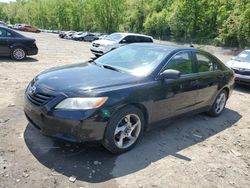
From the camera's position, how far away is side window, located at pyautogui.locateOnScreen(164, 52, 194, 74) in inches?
205

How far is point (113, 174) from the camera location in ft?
13.0

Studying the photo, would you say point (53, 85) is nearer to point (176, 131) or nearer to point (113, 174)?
point (113, 174)

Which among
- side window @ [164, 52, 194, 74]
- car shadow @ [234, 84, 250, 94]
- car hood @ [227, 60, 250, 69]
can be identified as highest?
side window @ [164, 52, 194, 74]

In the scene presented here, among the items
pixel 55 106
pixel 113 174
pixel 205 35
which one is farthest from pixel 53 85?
pixel 205 35

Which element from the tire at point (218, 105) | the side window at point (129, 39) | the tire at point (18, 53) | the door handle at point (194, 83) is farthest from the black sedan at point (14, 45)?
the door handle at point (194, 83)

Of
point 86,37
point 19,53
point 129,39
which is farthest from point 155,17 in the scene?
point 19,53

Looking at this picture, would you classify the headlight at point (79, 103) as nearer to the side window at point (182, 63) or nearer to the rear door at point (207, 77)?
the side window at point (182, 63)

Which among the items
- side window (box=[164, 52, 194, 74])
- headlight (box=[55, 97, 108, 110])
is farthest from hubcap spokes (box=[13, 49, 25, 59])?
headlight (box=[55, 97, 108, 110])

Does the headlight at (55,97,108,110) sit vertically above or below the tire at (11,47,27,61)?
above

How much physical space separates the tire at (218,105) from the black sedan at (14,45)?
8.92m

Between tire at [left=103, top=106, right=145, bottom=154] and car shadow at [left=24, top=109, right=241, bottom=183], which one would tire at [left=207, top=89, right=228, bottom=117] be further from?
tire at [left=103, top=106, right=145, bottom=154]

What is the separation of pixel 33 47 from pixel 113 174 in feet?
34.3

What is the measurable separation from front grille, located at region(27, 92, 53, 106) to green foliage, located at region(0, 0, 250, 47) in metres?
41.7

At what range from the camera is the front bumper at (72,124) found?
3.92 m
